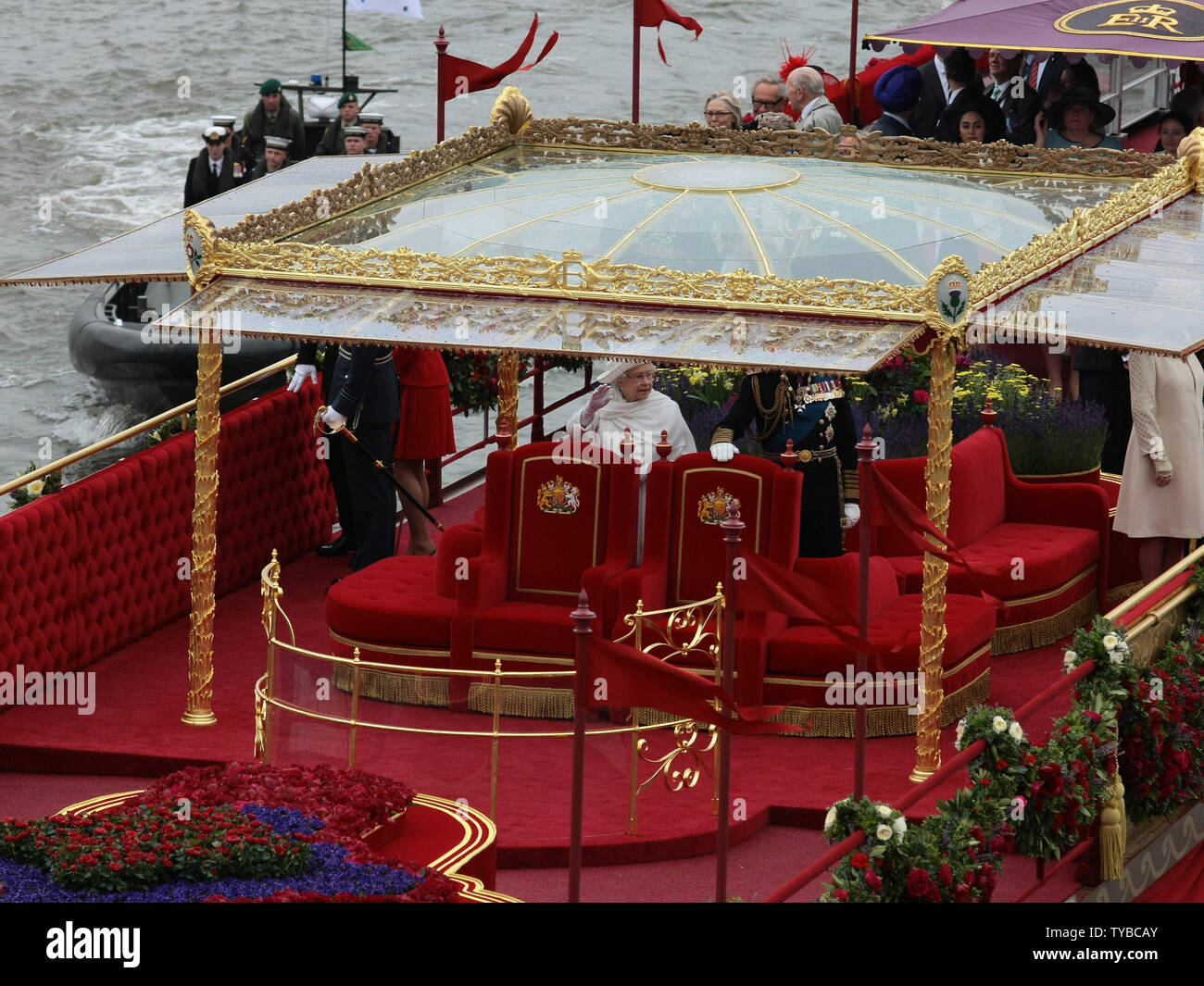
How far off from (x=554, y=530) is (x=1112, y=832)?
11.7 feet

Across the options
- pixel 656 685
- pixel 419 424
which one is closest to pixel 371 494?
pixel 419 424

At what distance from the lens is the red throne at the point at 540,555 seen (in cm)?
1127

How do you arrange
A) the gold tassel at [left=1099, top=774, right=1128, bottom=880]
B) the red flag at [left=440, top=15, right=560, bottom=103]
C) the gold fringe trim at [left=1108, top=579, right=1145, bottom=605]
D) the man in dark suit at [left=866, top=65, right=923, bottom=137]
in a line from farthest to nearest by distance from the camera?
the man in dark suit at [left=866, top=65, right=923, bottom=137] < the red flag at [left=440, top=15, right=560, bottom=103] < the gold fringe trim at [left=1108, top=579, right=1145, bottom=605] < the gold tassel at [left=1099, top=774, right=1128, bottom=880]

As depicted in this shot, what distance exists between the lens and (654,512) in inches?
448

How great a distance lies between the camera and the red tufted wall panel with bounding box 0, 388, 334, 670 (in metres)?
11.3

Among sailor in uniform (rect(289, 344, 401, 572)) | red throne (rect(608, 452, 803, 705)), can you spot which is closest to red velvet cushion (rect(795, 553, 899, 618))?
red throne (rect(608, 452, 803, 705))

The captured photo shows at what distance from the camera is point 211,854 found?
782 cm

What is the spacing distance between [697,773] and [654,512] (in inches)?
71.4

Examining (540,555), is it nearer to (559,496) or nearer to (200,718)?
(559,496)

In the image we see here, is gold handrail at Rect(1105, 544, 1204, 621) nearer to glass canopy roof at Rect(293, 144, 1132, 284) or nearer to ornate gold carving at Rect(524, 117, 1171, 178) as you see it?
glass canopy roof at Rect(293, 144, 1132, 284)

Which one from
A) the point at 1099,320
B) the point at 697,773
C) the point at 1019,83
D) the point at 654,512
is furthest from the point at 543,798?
the point at 1019,83

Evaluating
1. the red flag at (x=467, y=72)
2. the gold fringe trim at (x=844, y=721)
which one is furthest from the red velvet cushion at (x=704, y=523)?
the red flag at (x=467, y=72)

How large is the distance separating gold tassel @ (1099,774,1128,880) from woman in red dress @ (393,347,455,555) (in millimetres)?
5408

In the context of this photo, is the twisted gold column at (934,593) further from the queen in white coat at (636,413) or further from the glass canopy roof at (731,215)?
the queen in white coat at (636,413)
